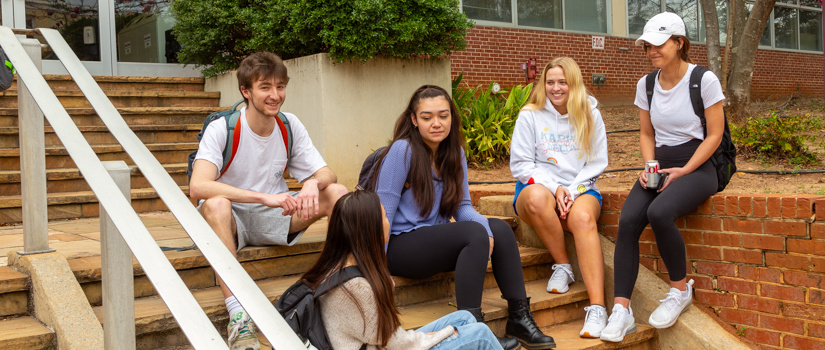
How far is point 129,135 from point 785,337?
3.41 metres

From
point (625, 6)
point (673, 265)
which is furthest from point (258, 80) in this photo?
point (625, 6)

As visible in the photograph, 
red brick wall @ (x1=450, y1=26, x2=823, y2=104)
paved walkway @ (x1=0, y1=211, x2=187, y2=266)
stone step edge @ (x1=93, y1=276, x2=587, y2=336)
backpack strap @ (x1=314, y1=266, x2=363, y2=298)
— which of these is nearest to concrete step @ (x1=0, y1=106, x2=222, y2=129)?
paved walkway @ (x1=0, y1=211, x2=187, y2=266)

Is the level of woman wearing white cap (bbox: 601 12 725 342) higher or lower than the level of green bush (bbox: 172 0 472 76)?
lower

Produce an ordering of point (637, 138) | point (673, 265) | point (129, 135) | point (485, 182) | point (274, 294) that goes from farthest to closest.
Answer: point (637, 138) < point (485, 182) < point (673, 265) < point (274, 294) < point (129, 135)

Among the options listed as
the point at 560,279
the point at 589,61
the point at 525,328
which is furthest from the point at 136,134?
the point at 589,61

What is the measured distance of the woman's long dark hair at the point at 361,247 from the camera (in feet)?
7.75

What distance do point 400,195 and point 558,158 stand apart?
3.79 ft

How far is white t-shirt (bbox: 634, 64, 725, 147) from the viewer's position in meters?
3.65

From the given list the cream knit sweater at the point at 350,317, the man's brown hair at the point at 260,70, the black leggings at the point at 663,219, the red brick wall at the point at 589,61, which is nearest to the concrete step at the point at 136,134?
the man's brown hair at the point at 260,70

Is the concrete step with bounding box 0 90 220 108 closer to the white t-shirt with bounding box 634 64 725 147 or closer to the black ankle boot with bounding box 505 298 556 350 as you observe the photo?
the black ankle boot with bounding box 505 298 556 350

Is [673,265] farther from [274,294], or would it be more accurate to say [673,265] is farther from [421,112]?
[274,294]

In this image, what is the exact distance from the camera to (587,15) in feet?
40.4

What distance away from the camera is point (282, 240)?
3.39 m

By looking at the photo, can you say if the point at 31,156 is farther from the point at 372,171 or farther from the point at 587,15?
the point at 587,15
